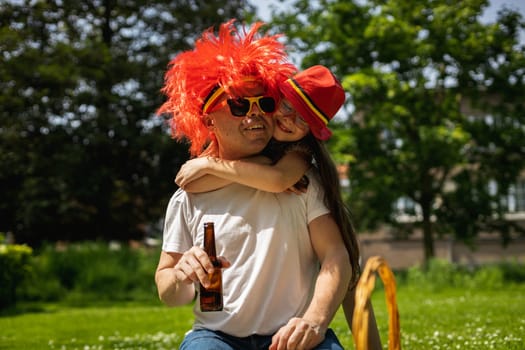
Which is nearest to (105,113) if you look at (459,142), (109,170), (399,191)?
(109,170)

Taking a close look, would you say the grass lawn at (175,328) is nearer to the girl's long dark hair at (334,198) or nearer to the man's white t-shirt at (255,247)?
the girl's long dark hair at (334,198)

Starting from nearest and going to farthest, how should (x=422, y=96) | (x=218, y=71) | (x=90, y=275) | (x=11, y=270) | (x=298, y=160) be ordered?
(x=298, y=160)
(x=218, y=71)
(x=11, y=270)
(x=90, y=275)
(x=422, y=96)

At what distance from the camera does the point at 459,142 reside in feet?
76.1

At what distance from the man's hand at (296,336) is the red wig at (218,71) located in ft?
3.34

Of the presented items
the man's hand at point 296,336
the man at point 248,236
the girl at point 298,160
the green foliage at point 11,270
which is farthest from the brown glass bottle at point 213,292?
the green foliage at point 11,270

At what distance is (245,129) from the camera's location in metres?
3.18

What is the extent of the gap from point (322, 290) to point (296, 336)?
273 mm

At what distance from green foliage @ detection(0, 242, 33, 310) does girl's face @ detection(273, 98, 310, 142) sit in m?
12.4

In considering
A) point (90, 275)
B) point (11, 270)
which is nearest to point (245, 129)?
point (11, 270)

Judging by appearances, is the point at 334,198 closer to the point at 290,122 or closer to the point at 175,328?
the point at 290,122

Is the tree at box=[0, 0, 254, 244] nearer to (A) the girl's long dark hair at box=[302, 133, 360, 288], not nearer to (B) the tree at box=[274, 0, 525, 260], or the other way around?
(B) the tree at box=[274, 0, 525, 260]

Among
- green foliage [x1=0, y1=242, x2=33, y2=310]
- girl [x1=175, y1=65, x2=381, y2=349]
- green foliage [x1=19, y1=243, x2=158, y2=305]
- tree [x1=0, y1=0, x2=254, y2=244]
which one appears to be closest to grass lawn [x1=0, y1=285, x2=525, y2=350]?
green foliage [x1=0, y1=242, x2=33, y2=310]

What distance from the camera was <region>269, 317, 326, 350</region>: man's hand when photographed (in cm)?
267

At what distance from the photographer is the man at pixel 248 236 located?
288 centimetres
